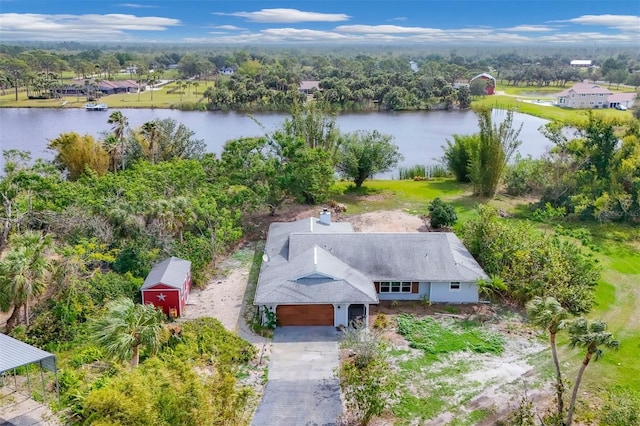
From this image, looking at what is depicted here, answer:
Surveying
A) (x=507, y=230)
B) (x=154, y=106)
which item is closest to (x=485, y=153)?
(x=507, y=230)

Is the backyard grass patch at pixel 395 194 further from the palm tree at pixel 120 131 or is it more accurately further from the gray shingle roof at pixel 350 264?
the palm tree at pixel 120 131

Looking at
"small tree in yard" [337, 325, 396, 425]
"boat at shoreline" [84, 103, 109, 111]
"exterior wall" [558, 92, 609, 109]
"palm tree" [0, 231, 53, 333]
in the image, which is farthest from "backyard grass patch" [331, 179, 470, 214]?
"exterior wall" [558, 92, 609, 109]

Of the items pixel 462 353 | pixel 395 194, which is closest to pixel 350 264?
pixel 462 353

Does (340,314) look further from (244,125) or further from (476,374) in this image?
(244,125)

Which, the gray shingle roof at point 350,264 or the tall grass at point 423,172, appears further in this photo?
the tall grass at point 423,172

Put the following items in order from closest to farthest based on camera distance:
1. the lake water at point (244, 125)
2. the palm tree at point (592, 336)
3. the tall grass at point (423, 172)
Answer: the palm tree at point (592, 336)
the tall grass at point (423, 172)
the lake water at point (244, 125)

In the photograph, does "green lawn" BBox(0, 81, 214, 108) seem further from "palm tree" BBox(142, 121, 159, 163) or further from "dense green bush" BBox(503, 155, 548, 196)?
"dense green bush" BBox(503, 155, 548, 196)

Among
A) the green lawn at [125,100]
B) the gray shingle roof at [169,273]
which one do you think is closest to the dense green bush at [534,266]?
the gray shingle roof at [169,273]
